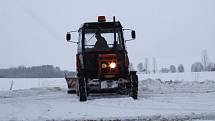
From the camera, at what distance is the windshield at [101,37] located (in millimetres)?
18531

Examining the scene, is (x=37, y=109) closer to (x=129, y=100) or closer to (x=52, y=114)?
(x=52, y=114)

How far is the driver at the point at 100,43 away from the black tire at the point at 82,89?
1.48 m

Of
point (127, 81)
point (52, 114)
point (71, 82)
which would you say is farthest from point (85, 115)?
point (71, 82)

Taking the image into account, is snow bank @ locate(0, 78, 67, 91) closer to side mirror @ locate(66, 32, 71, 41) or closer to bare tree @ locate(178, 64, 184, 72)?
side mirror @ locate(66, 32, 71, 41)

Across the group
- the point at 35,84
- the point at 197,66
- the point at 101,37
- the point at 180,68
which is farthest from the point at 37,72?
the point at 101,37

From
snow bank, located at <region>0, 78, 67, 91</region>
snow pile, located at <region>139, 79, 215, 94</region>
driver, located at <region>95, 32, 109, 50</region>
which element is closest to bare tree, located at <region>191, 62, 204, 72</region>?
snow bank, located at <region>0, 78, 67, 91</region>

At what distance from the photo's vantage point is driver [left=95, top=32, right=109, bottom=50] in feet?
60.3

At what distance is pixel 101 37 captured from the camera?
60.8 feet

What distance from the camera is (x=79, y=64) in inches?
746

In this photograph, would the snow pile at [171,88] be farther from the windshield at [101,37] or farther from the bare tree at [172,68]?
the bare tree at [172,68]

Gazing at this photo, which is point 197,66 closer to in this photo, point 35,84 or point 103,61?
point 35,84

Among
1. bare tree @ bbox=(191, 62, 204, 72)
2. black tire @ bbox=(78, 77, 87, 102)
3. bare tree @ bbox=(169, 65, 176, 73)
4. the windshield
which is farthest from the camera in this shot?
bare tree @ bbox=(191, 62, 204, 72)

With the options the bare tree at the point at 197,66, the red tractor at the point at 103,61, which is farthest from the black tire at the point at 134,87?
the bare tree at the point at 197,66

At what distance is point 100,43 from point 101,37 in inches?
10.0
